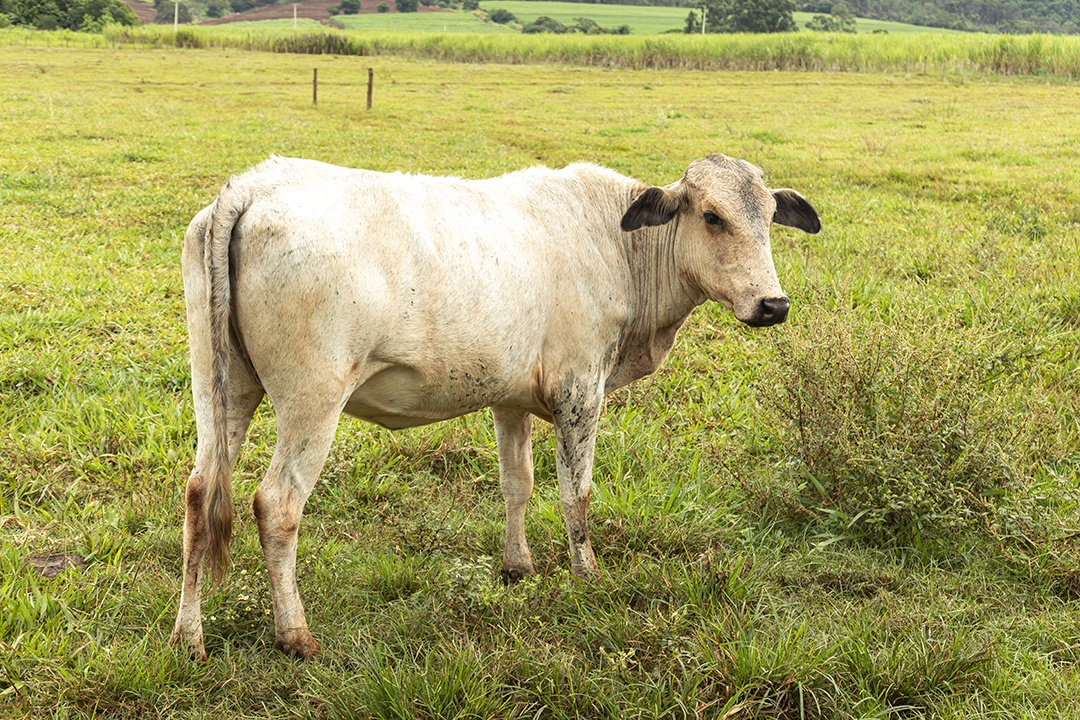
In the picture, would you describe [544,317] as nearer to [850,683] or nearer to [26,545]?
[850,683]

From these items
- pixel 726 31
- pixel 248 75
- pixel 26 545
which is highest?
pixel 726 31

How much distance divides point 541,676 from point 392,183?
2002 mm

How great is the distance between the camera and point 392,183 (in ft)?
12.2

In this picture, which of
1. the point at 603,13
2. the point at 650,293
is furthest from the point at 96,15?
the point at 650,293

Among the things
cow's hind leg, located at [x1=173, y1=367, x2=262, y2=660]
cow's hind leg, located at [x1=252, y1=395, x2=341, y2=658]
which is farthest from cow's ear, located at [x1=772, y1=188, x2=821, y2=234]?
cow's hind leg, located at [x1=173, y1=367, x2=262, y2=660]

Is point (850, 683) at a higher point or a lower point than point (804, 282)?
lower

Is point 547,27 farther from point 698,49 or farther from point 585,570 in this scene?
point 585,570

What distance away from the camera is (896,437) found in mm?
4504

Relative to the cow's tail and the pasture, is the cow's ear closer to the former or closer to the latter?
the pasture

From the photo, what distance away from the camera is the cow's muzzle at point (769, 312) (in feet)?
13.0

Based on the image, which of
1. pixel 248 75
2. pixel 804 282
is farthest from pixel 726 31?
pixel 804 282

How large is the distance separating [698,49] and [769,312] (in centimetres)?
4305

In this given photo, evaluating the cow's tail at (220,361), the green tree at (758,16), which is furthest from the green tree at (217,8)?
the cow's tail at (220,361)

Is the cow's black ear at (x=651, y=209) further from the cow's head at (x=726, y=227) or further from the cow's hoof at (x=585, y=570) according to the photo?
the cow's hoof at (x=585, y=570)
